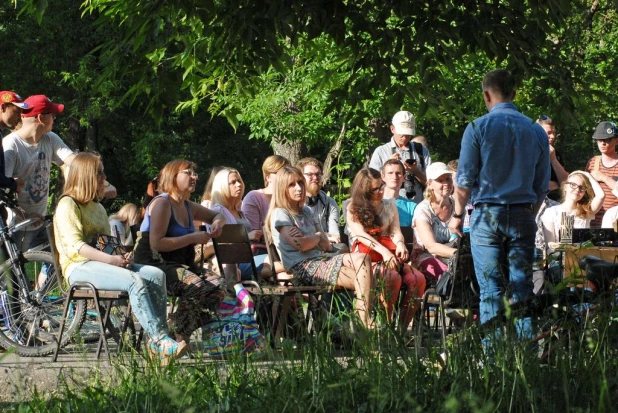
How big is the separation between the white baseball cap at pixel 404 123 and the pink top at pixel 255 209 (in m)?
1.71

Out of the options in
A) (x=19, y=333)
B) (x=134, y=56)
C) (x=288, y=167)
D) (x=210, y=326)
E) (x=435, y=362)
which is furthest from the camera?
(x=288, y=167)

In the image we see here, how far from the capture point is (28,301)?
9211 millimetres

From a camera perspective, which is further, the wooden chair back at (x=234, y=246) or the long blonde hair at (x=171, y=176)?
the wooden chair back at (x=234, y=246)

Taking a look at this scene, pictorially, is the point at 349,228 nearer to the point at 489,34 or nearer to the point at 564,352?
the point at 489,34

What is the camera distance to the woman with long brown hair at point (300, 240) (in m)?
9.19

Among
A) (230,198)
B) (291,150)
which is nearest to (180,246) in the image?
(230,198)

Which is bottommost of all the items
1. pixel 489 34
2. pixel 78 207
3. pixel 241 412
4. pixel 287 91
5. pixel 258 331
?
pixel 241 412

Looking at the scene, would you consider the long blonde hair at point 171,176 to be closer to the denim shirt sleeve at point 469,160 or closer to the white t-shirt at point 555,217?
the denim shirt sleeve at point 469,160

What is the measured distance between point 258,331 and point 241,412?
126 inches

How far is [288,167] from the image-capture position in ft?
32.1

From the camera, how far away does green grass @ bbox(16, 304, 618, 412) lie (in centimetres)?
464

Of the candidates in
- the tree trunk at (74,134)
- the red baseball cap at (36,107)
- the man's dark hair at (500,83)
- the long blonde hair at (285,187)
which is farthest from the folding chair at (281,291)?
the tree trunk at (74,134)

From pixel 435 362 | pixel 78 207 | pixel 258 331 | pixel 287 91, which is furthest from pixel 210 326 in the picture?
pixel 287 91

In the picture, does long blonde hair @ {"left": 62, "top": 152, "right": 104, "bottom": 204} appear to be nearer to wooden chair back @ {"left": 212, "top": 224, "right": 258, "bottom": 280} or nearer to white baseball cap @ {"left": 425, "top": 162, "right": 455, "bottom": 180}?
wooden chair back @ {"left": 212, "top": 224, "right": 258, "bottom": 280}
